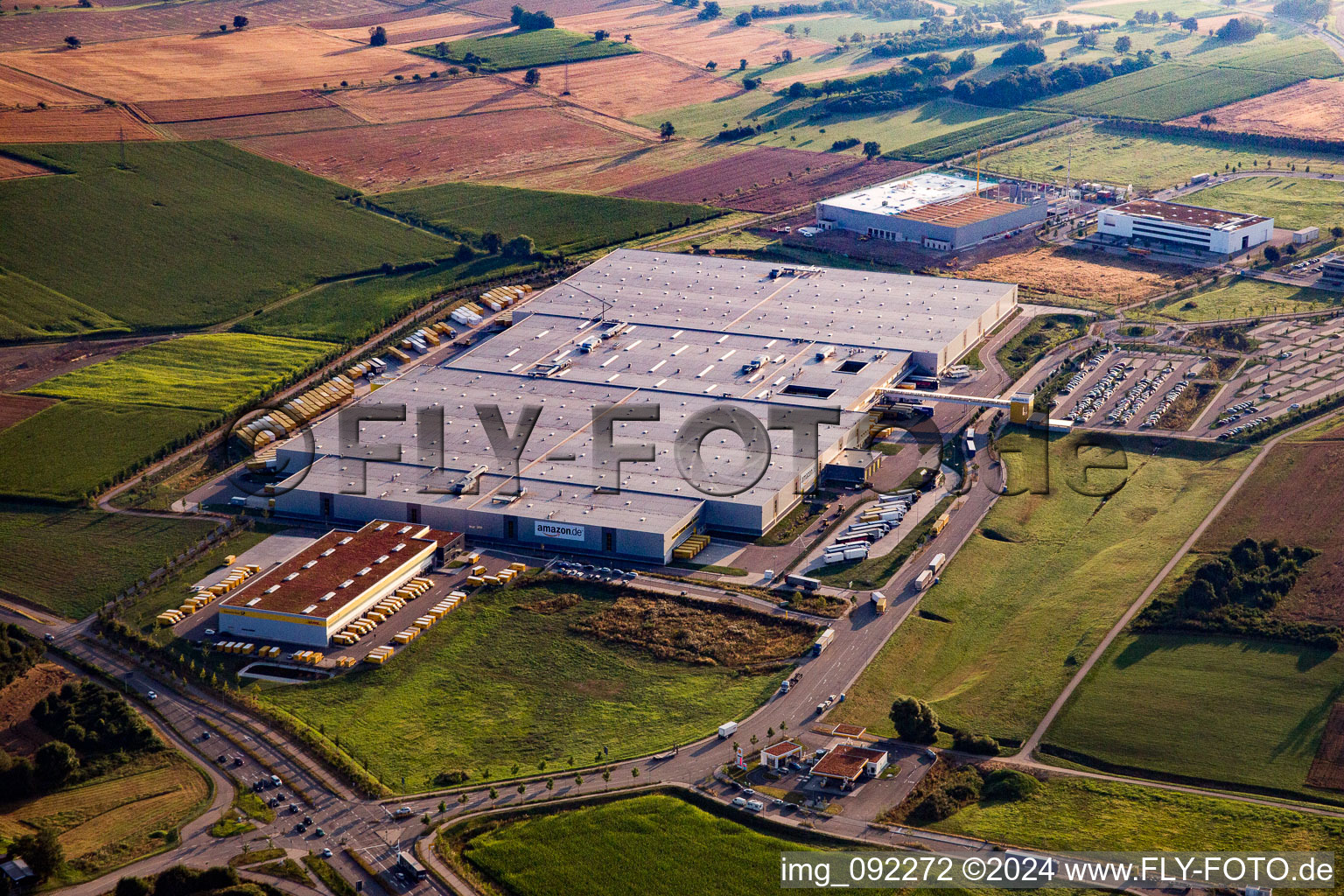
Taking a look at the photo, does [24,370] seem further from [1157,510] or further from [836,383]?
[1157,510]

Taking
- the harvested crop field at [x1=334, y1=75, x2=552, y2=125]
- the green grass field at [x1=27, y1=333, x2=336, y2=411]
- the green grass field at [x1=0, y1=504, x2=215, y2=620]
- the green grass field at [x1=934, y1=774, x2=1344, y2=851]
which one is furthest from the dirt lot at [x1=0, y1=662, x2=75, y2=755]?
the harvested crop field at [x1=334, y1=75, x2=552, y2=125]

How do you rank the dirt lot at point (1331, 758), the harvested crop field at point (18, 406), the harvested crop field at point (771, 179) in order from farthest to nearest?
the harvested crop field at point (771, 179) → the harvested crop field at point (18, 406) → the dirt lot at point (1331, 758)

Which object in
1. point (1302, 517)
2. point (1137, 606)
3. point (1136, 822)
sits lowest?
point (1136, 822)

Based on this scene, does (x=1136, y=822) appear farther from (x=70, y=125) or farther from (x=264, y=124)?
(x=264, y=124)

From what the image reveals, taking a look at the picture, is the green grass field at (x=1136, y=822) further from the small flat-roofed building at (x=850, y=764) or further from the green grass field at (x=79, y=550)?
the green grass field at (x=79, y=550)

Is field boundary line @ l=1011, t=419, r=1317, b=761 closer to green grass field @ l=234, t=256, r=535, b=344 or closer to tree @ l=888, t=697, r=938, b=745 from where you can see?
tree @ l=888, t=697, r=938, b=745

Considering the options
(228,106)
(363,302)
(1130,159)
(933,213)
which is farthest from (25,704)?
(1130,159)

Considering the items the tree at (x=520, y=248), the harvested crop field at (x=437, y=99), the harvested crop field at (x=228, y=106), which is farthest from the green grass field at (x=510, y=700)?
the harvested crop field at (x=437, y=99)
